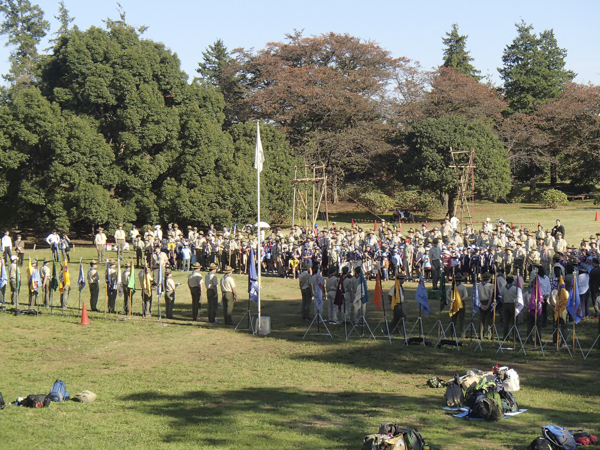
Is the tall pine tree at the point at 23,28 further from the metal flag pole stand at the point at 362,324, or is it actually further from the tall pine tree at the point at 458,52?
the metal flag pole stand at the point at 362,324

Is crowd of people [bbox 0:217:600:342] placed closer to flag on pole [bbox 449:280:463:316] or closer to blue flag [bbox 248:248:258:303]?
flag on pole [bbox 449:280:463:316]

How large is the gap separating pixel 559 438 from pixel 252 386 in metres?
6.55

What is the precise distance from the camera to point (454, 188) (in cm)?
4575

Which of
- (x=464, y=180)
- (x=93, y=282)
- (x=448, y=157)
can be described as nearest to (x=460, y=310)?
(x=93, y=282)

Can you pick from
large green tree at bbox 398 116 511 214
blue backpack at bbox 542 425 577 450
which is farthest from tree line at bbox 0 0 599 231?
blue backpack at bbox 542 425 577 450

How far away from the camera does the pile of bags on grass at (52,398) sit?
12.6 metres

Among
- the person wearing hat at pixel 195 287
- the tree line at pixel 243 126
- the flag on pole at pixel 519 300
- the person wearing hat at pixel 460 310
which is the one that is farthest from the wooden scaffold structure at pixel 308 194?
the flag on pole at pixel 519 300

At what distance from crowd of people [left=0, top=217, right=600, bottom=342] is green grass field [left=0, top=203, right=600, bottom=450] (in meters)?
1.12

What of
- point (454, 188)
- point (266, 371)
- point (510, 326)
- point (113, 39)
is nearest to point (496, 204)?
point (454, 188)

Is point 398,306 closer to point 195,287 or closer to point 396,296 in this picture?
point 396,296

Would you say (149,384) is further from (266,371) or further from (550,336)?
(550,336)

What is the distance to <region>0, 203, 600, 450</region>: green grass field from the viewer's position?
35.9ft

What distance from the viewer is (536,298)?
16.3 metres

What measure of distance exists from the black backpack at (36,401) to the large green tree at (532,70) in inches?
2220
